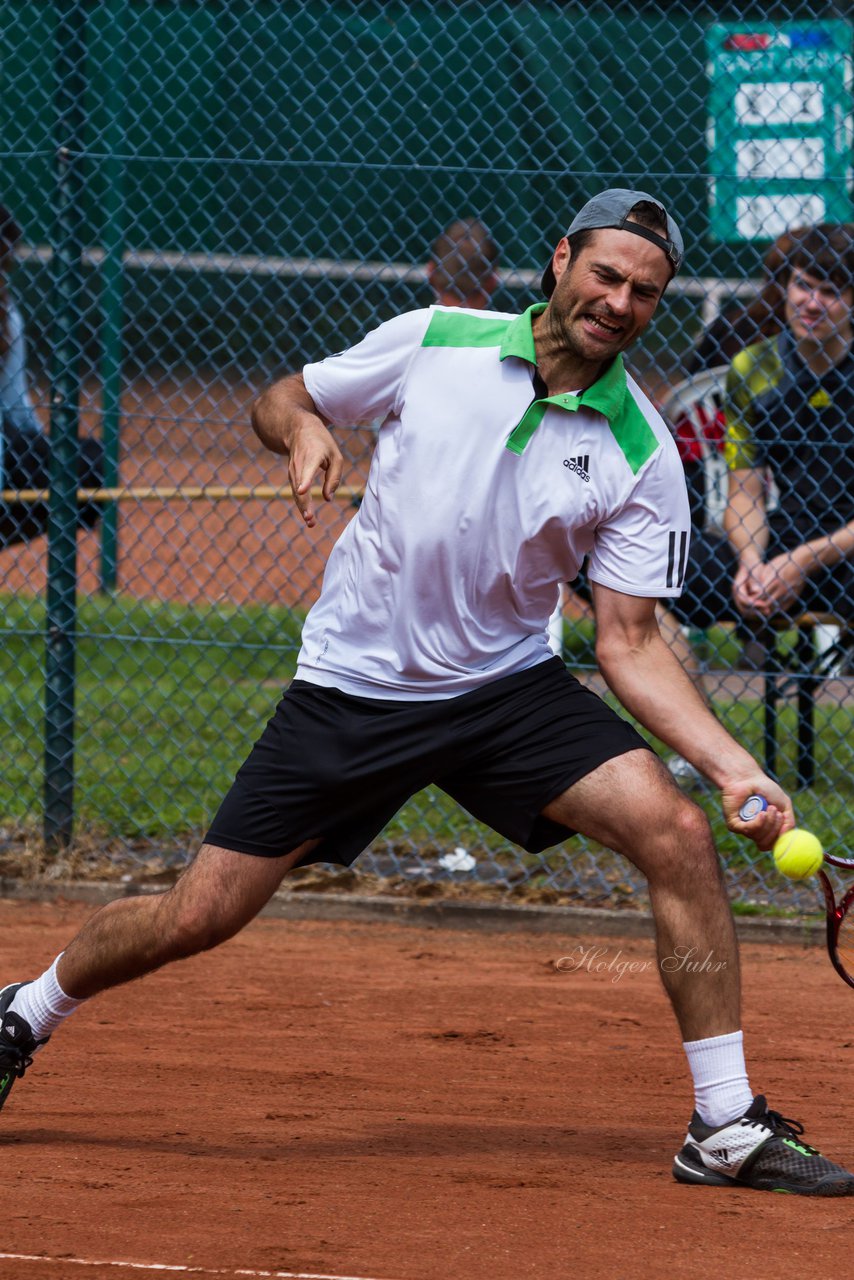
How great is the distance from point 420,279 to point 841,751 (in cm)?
391

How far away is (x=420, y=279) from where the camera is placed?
30.8 feet

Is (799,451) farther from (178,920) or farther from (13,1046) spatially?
(13,1046)

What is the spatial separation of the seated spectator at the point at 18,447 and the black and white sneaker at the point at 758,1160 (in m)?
3.75

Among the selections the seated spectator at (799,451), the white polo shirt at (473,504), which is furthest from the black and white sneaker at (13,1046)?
the seated spectator at (799,451)

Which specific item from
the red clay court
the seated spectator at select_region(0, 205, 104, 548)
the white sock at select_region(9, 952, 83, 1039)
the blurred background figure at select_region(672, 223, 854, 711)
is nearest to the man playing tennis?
the white sock at select_region(9, 952, 83, 1039)

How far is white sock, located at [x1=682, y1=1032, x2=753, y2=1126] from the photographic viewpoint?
3496 mm

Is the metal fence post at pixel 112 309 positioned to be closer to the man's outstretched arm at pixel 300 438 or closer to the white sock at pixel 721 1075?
the man's outstretched arm at pixel 300 438

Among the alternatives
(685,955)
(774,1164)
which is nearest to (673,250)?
(685,955)

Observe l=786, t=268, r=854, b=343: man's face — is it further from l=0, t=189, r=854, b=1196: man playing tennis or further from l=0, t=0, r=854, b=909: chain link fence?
l=0, t=189, r=854, b=1196: man playing tennis

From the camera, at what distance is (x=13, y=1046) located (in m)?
3.74

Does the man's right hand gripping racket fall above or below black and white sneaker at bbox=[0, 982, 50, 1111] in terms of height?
above

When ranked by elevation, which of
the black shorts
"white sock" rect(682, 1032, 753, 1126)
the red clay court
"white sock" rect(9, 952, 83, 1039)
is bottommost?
the red clay court

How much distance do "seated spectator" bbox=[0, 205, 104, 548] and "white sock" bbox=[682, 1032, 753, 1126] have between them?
371 cm

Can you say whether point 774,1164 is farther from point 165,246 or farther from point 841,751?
point 165,246
